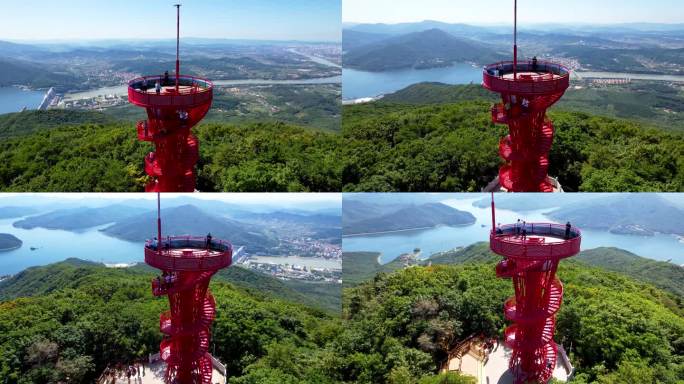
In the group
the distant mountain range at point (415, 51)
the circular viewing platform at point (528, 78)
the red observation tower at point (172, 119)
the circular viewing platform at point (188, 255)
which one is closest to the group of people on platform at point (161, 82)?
the red observation tower at point (172, 119)

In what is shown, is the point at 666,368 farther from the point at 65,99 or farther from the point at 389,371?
the point at 65,99

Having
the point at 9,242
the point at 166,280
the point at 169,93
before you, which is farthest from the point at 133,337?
the point at 9,242

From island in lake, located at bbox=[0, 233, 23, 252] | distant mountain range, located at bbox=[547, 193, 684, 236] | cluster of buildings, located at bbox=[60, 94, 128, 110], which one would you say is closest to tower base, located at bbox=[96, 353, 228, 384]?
island in lake, located at bbox=[0, 233, 23, 252]

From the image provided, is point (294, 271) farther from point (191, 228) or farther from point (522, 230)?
point (522, 230)

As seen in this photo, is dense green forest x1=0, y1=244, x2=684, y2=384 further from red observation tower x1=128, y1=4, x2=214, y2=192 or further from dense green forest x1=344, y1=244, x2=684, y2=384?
red observation tower x1=128, y1=4, x2=214, y2=192

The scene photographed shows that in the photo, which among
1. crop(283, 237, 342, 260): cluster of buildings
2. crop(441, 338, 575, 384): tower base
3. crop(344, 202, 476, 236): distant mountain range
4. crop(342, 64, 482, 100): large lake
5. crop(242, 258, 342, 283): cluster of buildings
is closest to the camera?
crop(441, 338, 575, 384): tower base

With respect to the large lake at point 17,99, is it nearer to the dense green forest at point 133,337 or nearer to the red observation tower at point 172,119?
the dense green forest at point 133,337
